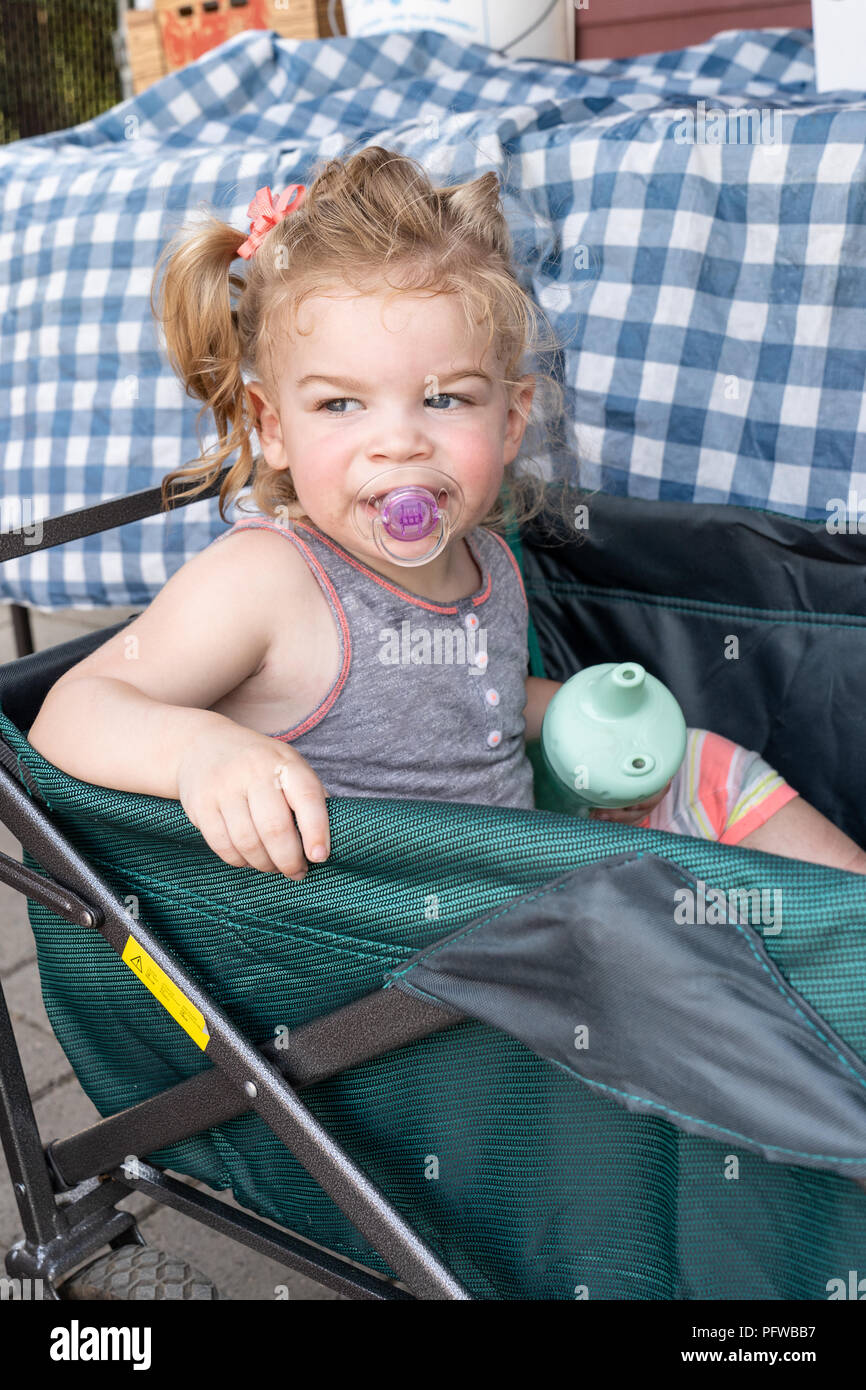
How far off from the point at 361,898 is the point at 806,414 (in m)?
0.89

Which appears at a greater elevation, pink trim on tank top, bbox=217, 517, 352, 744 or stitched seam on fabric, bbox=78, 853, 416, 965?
pink trim on tank top, bbox=217, 517, 352, 744

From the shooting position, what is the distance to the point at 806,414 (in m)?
1.37

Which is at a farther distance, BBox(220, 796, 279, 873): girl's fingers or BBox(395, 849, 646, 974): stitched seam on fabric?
BBox(220, 796, 279, 873): girl's fingers

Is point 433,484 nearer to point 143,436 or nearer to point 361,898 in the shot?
point 361,898

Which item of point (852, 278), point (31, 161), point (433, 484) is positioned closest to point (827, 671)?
point (852, 278)

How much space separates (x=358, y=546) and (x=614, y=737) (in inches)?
12.2

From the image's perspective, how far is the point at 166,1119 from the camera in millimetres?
980

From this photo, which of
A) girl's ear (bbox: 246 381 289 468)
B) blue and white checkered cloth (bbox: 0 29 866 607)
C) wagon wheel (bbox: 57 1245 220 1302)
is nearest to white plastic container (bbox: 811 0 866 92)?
blue and white checkered cloth (bbox: 0 29 866 607)

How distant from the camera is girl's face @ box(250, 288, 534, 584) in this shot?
106 centimetres
